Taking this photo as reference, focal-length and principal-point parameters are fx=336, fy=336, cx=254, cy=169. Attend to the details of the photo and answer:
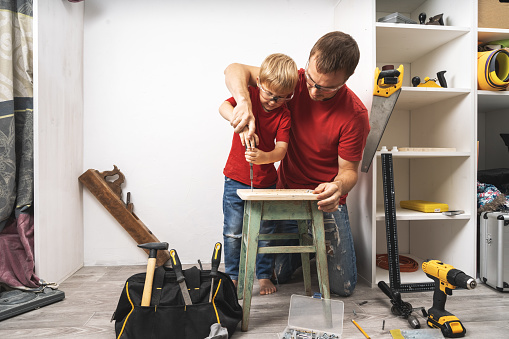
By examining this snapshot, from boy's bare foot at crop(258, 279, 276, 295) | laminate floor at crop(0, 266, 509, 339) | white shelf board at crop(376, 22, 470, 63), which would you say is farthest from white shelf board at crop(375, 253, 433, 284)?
white shelf board at crop(376, 22, 470, 63)

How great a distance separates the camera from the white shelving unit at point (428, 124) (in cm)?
188

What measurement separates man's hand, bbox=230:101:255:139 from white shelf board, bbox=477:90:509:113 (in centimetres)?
141

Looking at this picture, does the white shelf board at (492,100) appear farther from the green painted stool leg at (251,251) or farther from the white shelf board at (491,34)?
the green painted stool leg at (251,251)

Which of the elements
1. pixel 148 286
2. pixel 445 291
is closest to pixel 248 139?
pixel 148 286

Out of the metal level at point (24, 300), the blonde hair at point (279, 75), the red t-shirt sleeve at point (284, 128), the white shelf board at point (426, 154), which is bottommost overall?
the metal level at point (24, 300)

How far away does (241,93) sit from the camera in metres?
1.49

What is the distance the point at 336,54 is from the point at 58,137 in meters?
1.52

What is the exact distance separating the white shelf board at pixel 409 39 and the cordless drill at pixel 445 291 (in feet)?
4.13

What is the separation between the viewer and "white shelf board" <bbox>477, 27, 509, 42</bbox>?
194 centimetres

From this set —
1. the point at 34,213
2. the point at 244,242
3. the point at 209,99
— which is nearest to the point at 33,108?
the point at 34,213

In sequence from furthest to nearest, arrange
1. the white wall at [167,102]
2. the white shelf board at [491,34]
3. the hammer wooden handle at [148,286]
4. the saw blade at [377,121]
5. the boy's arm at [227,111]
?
1. the white wall at [167,102]
2. the white shelf board at [491,34]
3. the saw blade at [377,121]
4. the boy's arm at [227,111]
5. the hammer wooden handle at [148,286]

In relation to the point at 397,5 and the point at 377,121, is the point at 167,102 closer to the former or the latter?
the point at 377,121

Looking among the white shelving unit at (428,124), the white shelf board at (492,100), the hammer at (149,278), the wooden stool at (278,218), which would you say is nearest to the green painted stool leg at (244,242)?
the wooden stool at (278,218)

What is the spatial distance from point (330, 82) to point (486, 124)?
1749 mm
